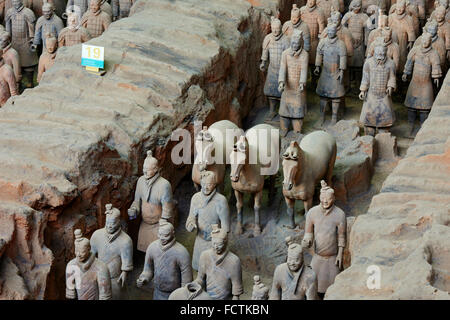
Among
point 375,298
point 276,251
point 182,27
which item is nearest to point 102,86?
point 182,27

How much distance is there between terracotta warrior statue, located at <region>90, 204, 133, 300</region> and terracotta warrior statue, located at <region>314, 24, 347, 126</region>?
4323 mm

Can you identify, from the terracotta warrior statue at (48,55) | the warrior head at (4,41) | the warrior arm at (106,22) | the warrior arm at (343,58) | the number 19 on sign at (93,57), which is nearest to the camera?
the number 19 on sign at (93,57)

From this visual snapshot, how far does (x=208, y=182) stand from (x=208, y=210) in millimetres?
291

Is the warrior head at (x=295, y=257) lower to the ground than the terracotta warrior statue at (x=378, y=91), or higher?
lower

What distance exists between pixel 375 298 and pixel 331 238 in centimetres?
255

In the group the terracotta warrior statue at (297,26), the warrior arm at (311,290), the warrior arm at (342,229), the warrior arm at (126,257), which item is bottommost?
the warrior arm at (311,290)

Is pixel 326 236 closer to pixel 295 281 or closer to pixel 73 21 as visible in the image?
pixel 295 281

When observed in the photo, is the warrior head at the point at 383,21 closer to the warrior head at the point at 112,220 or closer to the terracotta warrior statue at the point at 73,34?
the terracotta warrior statue at the point at 73,34

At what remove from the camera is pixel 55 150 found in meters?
10.1

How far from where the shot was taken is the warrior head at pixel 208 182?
387 inches

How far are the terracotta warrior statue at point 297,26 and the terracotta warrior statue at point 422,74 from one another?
1425mm

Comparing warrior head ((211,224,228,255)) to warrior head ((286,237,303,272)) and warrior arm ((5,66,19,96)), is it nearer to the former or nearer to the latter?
warrior head ((286,237,303,272))

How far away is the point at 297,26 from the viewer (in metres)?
12.9

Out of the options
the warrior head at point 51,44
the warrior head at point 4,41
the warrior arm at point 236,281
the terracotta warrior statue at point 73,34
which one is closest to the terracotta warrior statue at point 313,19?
the terracotta warrior statue at point 73,34
